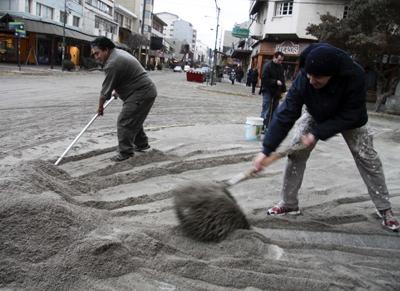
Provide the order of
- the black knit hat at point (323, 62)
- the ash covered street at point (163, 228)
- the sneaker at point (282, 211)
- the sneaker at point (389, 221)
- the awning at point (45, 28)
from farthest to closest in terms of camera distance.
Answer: the awning at point (45, 28)
the sneaker at point (282, 211)
the sneaker at point (389, 221)
the black knit hat at point (323, 62)
the ash covered street at point (163, 228)

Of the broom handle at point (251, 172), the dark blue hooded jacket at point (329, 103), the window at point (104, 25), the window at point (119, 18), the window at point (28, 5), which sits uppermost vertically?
the window at point (119, 18)

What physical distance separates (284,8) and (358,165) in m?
28.1

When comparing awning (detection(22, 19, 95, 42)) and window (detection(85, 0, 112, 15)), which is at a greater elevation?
window (detection(85, 0, 112, 15))

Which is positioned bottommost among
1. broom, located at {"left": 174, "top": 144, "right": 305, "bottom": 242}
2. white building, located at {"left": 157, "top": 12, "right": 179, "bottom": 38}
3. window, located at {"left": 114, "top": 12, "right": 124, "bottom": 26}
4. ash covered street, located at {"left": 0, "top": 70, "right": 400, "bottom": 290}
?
ash covered street, located at {"left": 0, "top": 70, "right": 400, "bottom": 290}

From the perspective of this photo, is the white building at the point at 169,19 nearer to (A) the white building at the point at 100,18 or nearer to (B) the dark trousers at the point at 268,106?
(A) the white building at the point at 100,18

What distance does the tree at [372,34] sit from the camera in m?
17.6

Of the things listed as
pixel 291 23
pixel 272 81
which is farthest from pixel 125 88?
pixel 291 23

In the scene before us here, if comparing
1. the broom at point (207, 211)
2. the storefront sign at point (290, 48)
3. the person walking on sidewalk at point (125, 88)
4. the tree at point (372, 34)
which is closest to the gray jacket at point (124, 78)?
the person walking on sidewalk at point (125, 88)

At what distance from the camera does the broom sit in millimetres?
3150

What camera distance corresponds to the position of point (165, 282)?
260 centimetres

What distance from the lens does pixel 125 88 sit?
5.50m

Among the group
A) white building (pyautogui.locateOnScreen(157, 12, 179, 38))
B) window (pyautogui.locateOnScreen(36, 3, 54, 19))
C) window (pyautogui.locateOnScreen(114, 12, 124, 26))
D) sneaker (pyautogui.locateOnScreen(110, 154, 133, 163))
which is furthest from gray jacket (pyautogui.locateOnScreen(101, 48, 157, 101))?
white building (pyautogui.locateOnScreen(157, 12, 179, 38))

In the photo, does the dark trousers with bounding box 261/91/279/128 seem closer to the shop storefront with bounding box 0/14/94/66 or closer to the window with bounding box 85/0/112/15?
the shop storefront with bounding box 0/14/94/66

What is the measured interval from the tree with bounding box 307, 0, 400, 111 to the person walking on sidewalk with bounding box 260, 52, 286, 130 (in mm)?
10625
